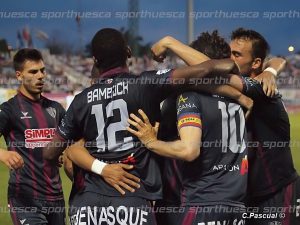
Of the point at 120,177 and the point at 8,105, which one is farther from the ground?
the point at 8,105

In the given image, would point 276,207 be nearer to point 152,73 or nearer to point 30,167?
point 152,73

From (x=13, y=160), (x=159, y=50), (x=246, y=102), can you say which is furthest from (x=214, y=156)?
(x=13, y=160)

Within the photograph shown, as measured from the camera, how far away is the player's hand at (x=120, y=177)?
4012mm

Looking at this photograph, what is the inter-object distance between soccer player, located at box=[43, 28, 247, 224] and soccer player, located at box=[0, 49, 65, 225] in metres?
1.65

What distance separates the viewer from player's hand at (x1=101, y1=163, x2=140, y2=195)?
401 cm

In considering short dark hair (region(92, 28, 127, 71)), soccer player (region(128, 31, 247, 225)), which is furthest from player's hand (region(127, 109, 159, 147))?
short dark hair (region(92, 28, 127, 71))

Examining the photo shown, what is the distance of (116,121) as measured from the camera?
4.04m

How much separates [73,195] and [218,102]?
129cm

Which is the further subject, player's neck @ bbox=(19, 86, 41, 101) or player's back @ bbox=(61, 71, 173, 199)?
player's neck @ bbox=(19, 86, 41, 101)

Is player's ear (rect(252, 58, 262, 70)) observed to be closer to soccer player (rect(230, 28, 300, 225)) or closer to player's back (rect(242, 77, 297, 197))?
soccer player (rect(230, 28, 300, 225))

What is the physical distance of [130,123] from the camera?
400 centimetres

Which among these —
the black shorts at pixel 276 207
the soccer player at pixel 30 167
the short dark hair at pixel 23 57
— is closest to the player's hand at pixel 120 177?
the black shorts at pixel 276 207

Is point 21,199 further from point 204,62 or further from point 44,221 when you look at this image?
point 204,62

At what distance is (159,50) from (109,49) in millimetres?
420
